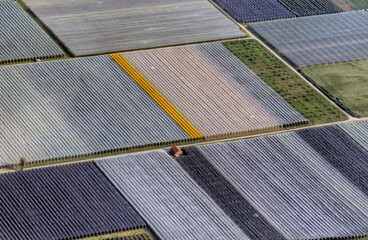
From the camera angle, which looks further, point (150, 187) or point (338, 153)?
point (338, 153)

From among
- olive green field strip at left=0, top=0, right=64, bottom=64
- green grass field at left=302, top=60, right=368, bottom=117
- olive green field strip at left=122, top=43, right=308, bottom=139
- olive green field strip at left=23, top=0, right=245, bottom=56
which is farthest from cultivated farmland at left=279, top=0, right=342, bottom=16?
olive green field strip at left=0, top=0, right=64, bottom=64

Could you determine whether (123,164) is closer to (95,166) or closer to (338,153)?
(95,166)

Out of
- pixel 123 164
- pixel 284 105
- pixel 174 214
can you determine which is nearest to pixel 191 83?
pixel 284 105

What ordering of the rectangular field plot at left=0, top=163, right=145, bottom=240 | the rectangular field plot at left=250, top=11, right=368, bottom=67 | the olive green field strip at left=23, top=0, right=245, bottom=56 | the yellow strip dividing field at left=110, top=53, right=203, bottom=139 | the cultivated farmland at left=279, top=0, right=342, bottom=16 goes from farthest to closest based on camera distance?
the cultivated farmland at left=279, top=0, right=342, bottom=16, the rectangular field plot at left=250, top=11, right=368, bottom=67, the olive green field strip at left=23, top=0, right=245, bottom=56, the yellow strip dividing field at left=110, top=53, right=203, bottom=139, the rectangular field plot at left=0, top=163, right=145, bottom=240

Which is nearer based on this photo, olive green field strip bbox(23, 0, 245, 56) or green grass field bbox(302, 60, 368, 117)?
green grass field bbox(302, 60, 368, 117)

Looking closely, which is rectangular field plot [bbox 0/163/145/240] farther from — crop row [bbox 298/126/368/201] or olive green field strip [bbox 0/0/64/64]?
olive green field strip [bbox 0/0/64/64]

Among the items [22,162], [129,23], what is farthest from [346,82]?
[22,162]

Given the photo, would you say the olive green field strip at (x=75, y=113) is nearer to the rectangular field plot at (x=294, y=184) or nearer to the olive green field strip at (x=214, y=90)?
the olive green field strip at (x=214, y=90)
